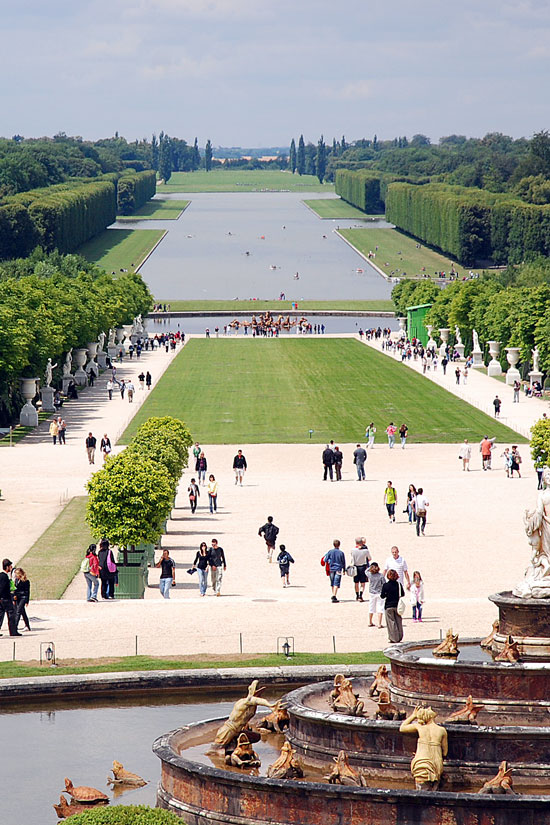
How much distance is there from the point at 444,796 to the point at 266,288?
11388 centimetres

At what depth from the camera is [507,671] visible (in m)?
15.8

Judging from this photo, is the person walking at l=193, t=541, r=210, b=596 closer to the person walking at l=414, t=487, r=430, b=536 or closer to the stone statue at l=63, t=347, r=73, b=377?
the person walking at l=414, t=487, r=430, b=536

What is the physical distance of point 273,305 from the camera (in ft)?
369

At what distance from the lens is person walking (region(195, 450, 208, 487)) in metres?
40.4

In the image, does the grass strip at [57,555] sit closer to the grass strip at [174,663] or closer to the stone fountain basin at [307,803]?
the grass strip at [174,663]

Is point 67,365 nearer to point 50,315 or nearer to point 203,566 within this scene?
point 50,315

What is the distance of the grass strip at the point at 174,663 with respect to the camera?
19641mm

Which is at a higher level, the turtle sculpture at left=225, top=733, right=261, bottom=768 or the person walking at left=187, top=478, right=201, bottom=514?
the turtle sculpture at left=225, top=733, right=261, bottom=768

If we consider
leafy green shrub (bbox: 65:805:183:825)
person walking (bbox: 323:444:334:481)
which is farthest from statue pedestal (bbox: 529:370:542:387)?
leafy green shrub (bbox: 65:805:183:825)

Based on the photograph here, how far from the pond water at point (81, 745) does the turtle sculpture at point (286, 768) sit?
1484mm

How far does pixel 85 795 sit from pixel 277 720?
2.46m

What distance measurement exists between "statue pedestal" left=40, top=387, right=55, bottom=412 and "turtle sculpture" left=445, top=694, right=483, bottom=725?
4469cm

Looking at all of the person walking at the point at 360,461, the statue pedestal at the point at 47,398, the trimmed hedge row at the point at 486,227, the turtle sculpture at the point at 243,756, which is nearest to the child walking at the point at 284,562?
the turtle sculpture at the point at 243,756

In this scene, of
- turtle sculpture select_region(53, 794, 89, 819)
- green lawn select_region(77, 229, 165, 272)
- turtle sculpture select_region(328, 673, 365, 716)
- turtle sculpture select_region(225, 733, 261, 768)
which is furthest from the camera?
green lawn select_region(77, 229, 165, 272)
